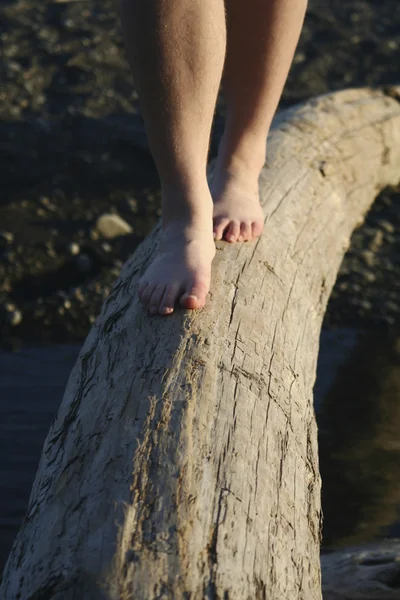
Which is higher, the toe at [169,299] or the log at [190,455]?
the toe at [169,299]

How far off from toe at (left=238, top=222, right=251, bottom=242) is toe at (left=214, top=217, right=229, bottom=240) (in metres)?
0.04

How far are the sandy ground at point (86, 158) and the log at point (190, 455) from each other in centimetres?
157

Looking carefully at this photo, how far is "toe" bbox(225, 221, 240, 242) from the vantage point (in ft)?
7.66

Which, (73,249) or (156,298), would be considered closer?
(156,298)

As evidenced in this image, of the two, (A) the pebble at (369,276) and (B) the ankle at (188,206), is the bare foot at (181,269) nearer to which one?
(B) the ankle at (188,206)

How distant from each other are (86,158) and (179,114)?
3019mm

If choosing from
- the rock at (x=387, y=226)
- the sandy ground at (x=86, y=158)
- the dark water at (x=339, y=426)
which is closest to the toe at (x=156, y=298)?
the dark water at (x=339, y=426)

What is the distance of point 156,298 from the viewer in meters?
1.98

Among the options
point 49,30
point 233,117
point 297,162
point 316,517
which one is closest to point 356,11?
point 49,30

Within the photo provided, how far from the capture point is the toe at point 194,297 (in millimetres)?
1950

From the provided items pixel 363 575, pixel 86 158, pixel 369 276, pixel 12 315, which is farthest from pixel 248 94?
pixel 86 158

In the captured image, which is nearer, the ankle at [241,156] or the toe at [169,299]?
the toe at [169,299]

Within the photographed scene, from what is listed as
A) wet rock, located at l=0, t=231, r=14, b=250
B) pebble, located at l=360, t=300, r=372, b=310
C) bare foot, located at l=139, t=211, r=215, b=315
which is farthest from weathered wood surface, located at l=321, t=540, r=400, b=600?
wet rock, located at l=0, t=231, r=14, b=250

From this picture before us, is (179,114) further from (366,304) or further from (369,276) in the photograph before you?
(369,276)
